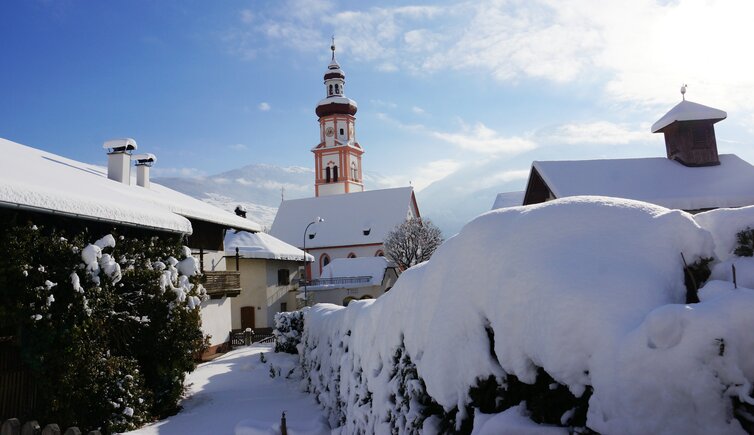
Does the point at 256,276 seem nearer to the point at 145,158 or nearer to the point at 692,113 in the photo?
the point at 145,158

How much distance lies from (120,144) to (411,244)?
1278 inches

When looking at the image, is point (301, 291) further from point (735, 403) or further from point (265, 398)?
point (735, 403)

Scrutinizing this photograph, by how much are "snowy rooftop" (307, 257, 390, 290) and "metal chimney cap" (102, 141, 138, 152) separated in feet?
81.6

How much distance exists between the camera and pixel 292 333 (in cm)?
1995

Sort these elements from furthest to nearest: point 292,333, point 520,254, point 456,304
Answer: point 292,333 → point 456,304 → point 520,254

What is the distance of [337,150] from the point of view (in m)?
70.2

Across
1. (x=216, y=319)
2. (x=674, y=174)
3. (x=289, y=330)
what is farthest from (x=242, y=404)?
(x=674, y=174)

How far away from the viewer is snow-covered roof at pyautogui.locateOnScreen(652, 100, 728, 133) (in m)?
27.2

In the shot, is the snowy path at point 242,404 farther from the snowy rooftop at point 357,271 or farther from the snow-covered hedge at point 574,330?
the snowy rooftop at point 357,271

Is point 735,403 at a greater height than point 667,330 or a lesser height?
lesser

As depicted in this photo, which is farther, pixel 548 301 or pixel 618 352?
pixel 548 301

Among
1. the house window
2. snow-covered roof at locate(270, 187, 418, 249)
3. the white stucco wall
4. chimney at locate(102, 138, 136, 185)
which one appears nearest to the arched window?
snow-covered roof at locate(270, 187, 418, 249)

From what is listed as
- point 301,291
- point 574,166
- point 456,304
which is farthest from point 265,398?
point 301,291

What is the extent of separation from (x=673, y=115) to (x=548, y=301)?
30058 mm
